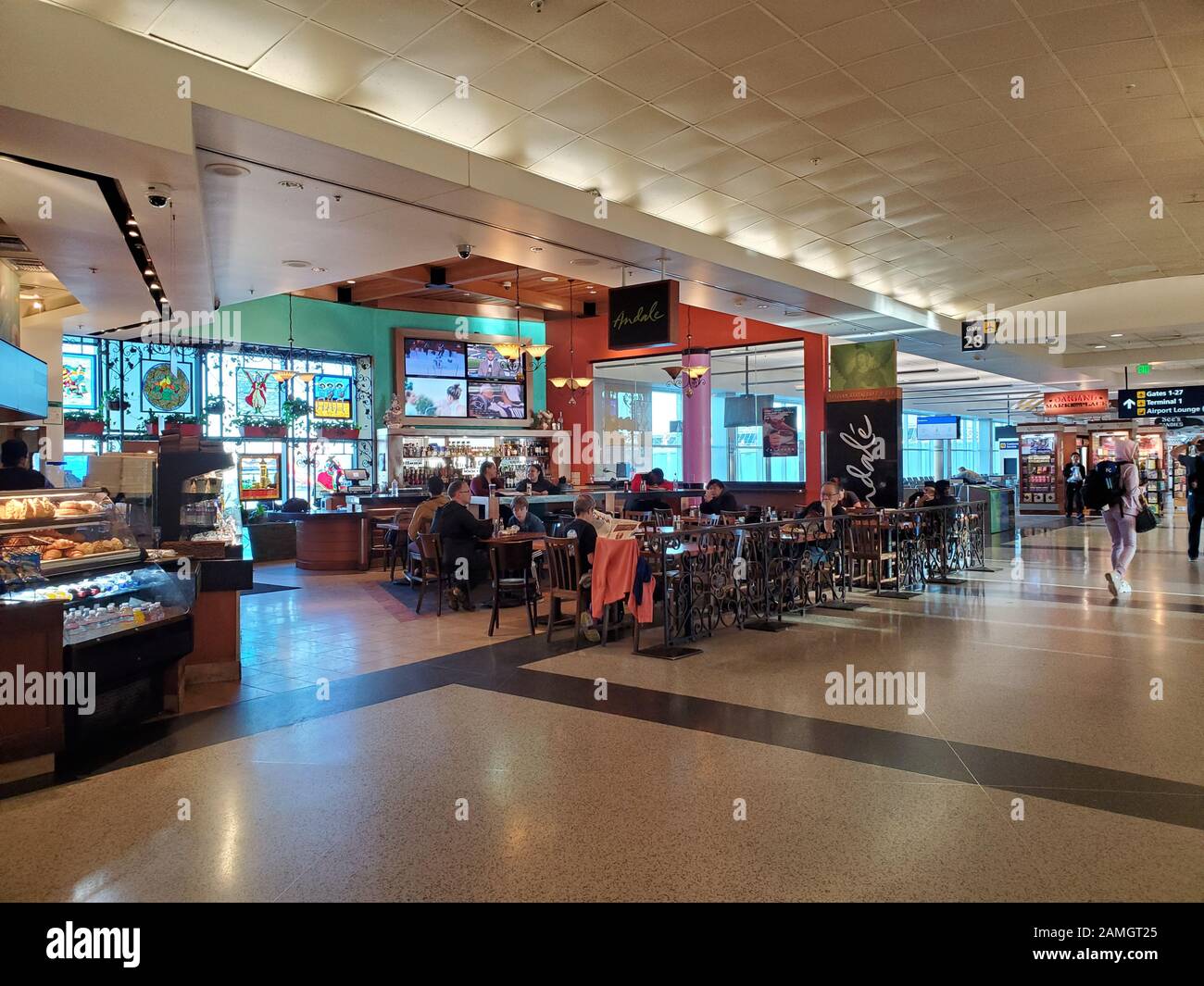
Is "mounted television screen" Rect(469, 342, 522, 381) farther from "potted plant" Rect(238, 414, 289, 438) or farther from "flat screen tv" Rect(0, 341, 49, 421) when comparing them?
"flat screen tv" Rect(0, 341, 49, 421)

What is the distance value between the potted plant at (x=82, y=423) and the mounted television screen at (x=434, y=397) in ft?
17.2

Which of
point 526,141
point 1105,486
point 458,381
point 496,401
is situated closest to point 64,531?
point 526,141

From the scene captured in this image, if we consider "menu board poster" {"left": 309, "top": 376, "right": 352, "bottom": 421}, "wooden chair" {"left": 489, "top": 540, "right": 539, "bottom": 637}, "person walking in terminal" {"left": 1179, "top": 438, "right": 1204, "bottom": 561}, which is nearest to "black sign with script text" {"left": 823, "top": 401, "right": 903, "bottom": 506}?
"person walking in terminal" {"left": 1179, "top": 438, "right": 1204, "bottom": 561}

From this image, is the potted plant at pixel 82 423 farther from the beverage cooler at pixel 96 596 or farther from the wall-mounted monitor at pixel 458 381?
the beverage cooler at pixel 96 596

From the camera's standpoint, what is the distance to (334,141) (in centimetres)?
545

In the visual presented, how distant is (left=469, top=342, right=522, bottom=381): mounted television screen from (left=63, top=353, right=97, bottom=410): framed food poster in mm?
6525

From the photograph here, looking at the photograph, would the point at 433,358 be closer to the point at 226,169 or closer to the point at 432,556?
the point at 432,556

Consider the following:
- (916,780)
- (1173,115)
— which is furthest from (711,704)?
(1173,115)

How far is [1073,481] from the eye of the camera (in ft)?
69.5

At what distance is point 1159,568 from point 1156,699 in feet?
24.7

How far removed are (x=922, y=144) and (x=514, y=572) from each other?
18.4ft

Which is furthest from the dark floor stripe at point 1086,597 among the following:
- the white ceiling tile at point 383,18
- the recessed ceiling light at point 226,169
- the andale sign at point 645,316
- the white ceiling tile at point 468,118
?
the recessed ceiling light at point 226,169
